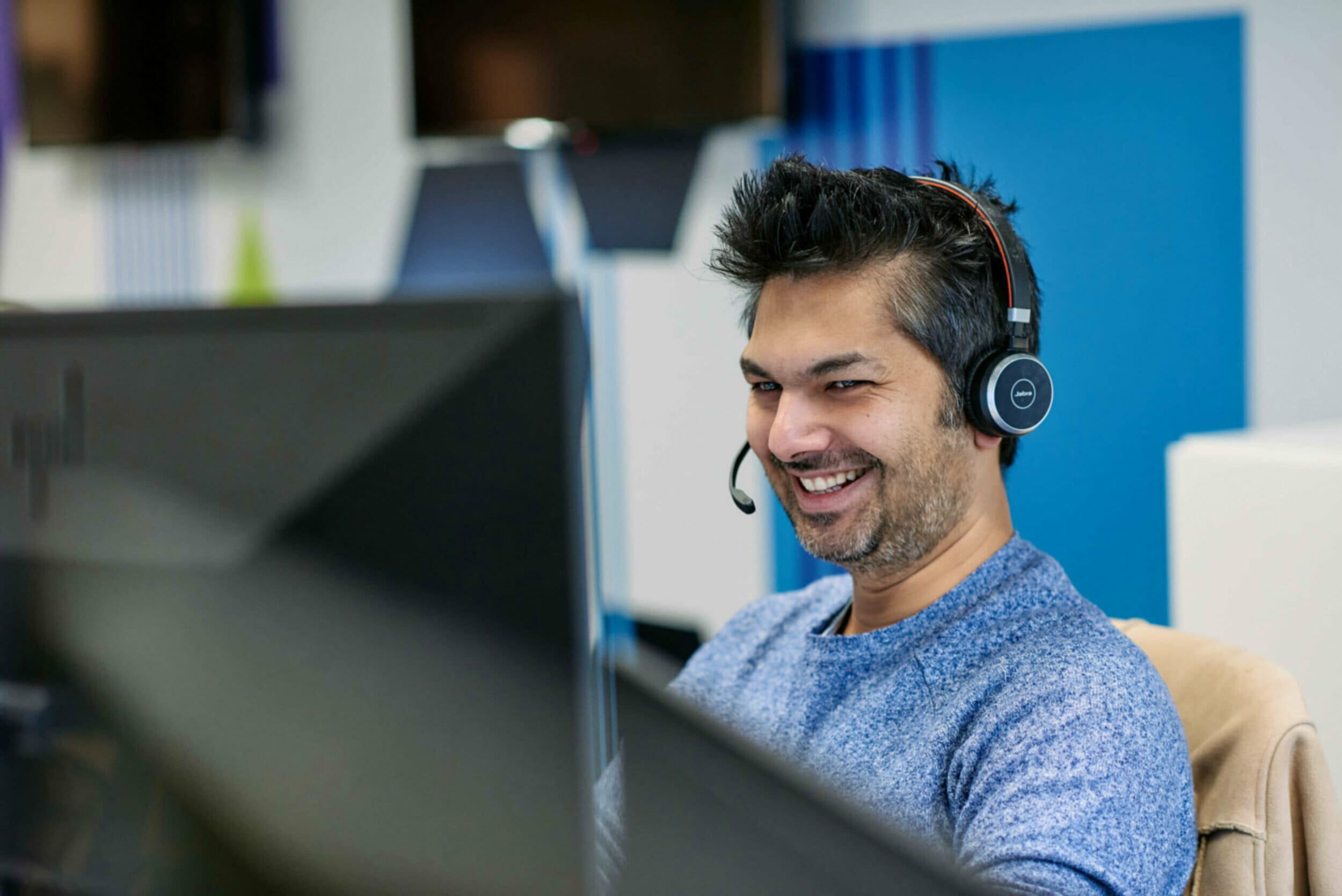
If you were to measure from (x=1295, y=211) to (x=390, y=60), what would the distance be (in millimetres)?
2019

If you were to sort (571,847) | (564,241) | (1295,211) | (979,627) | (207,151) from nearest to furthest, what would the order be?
(571,847) → (979,627) → (1295,211) → (564,241) → (207,151)

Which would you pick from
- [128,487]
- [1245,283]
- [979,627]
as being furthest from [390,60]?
[128,487]

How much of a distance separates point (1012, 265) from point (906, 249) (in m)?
0.10

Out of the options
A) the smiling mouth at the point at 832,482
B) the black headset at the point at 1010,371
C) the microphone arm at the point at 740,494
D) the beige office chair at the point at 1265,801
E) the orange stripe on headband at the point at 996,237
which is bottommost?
the beige office chair at the point at 1265,801

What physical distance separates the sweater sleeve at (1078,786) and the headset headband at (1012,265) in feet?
1.08

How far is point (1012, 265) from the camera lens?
1112 mm

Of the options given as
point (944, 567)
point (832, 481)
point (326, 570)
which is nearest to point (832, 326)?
point (832, 481)

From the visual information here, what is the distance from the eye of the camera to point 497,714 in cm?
38

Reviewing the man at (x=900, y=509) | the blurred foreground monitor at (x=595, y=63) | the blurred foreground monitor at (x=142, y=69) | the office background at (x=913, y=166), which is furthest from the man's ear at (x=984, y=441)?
the blurred foreground monitor at (x=142, y=69)

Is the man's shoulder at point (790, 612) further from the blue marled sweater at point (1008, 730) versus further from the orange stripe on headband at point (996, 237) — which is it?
the orange stripe on headband at point (996, 237)

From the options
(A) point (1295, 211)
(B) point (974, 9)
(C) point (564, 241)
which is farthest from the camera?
(C) point (564, 241)

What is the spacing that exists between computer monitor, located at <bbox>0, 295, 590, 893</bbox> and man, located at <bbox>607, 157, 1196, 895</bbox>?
2.03 ft

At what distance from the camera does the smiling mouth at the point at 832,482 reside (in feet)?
3.76

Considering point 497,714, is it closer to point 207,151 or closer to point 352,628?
point 352,628
